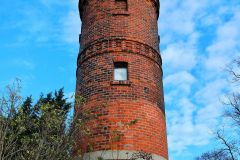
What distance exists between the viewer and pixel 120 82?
33.6ft

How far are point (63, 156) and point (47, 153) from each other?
2.17 feet

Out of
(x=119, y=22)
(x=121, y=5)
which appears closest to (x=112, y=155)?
(x=119, y=22)

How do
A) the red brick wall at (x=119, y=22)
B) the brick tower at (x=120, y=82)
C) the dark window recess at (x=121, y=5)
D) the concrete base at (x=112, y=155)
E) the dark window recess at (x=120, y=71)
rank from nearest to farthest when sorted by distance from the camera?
the concrete base at (x=112, y=155)
the brick tower at (x=120, y=82)
the dark window recess at (x=120, y=71)
the red brick wall at (x=119, y=22)
the dark window recess at (x=121, y=5)

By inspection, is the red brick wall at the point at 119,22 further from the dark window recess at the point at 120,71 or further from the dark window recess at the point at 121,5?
the dark window recess at the point at 120,71

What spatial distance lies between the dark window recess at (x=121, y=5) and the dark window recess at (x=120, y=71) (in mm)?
2151

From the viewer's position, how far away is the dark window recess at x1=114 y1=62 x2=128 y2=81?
10570mm

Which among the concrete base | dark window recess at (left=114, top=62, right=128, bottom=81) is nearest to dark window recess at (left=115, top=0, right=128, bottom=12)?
dark window recess at (left=114, top=62, right=128, bottom=81)

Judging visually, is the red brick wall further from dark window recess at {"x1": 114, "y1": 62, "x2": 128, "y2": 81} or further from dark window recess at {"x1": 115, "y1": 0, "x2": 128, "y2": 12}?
dark window recess at {"x1": 114, "y1": 62, "x2": 128, "y2": 81}

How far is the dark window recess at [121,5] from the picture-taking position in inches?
463

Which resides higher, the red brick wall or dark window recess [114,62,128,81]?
the red brick wall

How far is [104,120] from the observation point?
32.1 ft

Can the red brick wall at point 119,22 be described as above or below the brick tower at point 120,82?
above

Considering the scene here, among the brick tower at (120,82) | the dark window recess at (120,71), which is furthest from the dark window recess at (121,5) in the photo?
the dark window recess at (120,71)

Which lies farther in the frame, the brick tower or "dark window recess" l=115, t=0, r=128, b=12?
"dark window recess" l=115, t=0, r=128, b=12
